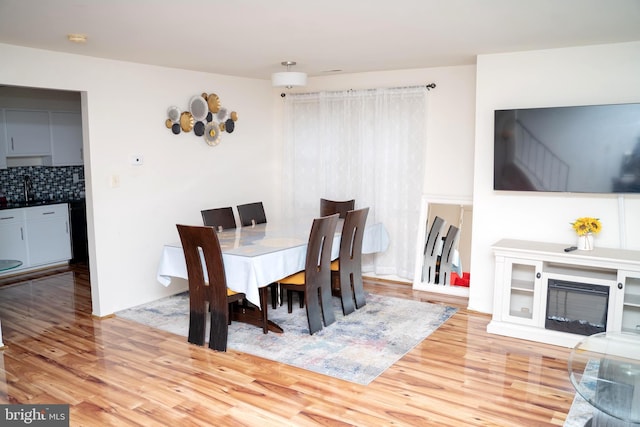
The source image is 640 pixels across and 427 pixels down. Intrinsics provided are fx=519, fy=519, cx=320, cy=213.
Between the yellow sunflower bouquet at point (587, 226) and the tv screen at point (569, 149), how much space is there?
0.24m

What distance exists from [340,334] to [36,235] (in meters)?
4.35

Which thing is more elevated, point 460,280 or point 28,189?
point 28,189

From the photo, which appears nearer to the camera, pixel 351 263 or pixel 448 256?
pixel 351 263

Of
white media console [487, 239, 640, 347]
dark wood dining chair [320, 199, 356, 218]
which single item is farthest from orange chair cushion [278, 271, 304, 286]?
white media console [487, 239, 640, 347]

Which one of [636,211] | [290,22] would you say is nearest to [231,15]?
[290,22]

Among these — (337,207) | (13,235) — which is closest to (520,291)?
(337,207)

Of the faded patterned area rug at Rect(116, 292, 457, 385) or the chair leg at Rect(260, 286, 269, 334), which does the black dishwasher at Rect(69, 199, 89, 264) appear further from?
the chair leg at Rect(260, 286, 269, 334)

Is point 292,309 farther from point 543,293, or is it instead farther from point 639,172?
point 639,172

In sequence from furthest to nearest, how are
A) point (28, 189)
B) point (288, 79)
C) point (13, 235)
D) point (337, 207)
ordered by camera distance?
point (28, 189) → point (13, 235) → point (337, 207) → point (288, 79)

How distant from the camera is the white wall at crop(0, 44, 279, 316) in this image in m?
4.51

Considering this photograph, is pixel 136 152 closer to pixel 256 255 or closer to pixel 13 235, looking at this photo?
pixel 256 255

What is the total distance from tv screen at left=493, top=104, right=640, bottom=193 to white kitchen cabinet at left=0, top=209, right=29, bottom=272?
5.46 m

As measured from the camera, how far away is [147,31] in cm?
357

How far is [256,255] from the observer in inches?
150
